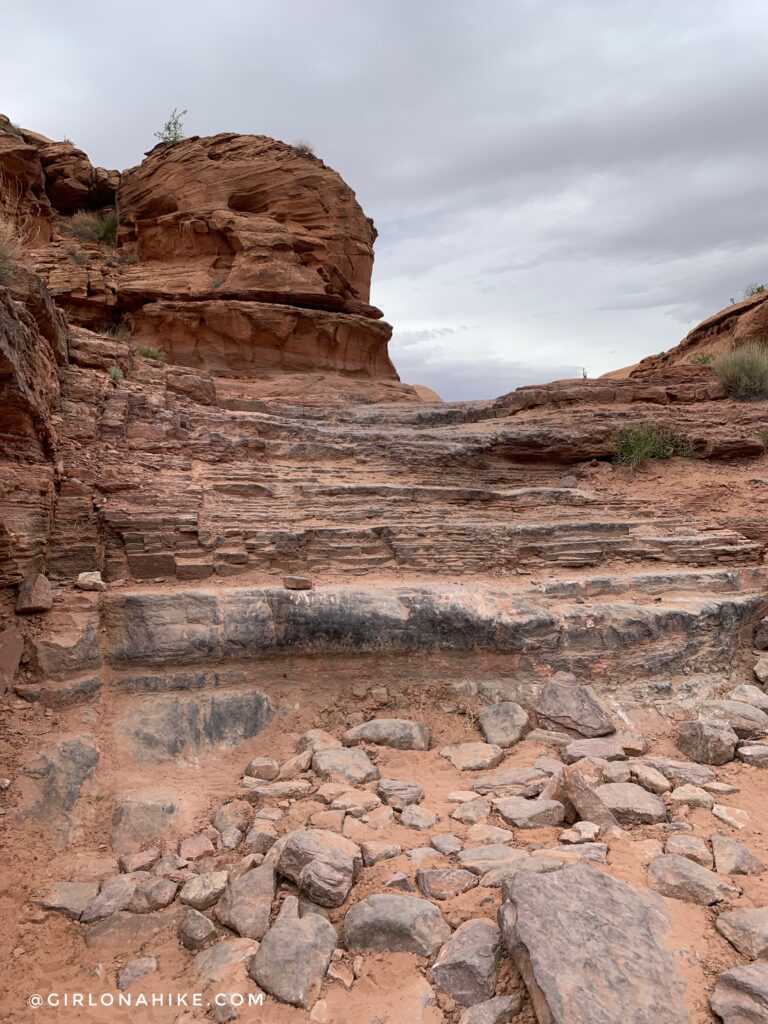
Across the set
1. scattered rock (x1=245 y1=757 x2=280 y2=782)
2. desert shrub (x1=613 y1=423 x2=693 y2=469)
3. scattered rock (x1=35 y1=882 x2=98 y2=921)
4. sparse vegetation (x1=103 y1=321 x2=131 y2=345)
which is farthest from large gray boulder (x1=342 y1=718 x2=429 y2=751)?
sparse vegetation (x1=103 y1=321 x2=131 y2=345)

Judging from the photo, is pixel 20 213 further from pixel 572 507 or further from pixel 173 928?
pixel 173 928

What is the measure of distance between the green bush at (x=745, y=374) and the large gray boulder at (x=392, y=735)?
9.32m

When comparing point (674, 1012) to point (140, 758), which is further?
point (140, 758)

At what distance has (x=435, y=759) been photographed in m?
4.52

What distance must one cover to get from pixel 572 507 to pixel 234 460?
13.7 ft

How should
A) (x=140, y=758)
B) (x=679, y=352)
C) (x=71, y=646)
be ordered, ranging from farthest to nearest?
(x=679, y=352), (x=71, y=646), (x=140, y=758)

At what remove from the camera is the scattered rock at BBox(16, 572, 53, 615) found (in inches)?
180

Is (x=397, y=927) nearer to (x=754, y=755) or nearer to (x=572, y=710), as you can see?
(x=572, y=710)

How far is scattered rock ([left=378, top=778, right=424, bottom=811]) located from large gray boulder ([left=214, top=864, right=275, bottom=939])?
3.13ft

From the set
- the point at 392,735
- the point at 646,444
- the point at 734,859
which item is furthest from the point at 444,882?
the point at 646,444

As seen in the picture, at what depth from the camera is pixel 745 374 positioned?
10734 millimetres

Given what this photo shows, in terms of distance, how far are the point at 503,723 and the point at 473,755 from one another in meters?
0.47

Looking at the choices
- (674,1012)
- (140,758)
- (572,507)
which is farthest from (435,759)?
(572,507)

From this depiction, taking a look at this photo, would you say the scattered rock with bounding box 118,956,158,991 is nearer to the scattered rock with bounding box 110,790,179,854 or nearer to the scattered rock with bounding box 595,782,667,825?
the scattered rock with bounding box 110,790,179,854
